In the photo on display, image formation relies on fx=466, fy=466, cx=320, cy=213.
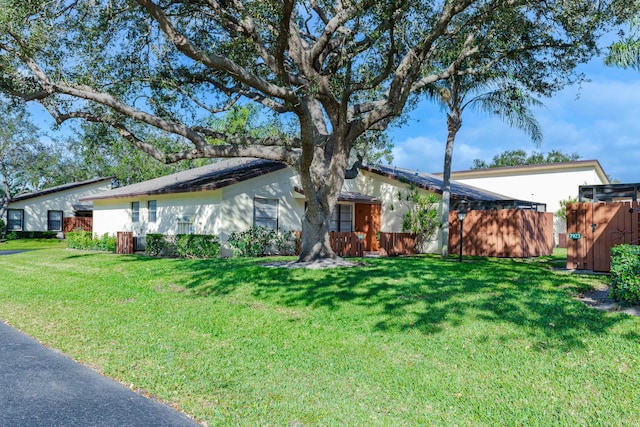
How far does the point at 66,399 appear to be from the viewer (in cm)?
451

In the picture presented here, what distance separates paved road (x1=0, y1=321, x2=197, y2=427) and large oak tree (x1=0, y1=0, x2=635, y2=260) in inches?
268

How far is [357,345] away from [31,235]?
33332 millimetres

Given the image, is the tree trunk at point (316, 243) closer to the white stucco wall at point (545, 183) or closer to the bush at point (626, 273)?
the bush at point (626, 273)

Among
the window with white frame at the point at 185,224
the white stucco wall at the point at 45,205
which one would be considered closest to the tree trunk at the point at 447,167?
the window with white frame at the point at 185,224

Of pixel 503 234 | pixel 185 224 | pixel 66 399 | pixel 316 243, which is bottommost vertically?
pixel 66 399

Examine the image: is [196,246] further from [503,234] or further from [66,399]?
[66,399]

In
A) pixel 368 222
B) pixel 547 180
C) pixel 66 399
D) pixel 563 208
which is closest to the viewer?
pixel 66 399

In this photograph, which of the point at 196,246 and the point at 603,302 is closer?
the point at 603,302

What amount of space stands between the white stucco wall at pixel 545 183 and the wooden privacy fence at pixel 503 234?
10940 millimetres

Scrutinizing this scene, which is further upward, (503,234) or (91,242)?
(503,234)

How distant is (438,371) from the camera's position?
5.16 metres

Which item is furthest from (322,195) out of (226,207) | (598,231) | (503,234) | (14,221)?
(14,221)

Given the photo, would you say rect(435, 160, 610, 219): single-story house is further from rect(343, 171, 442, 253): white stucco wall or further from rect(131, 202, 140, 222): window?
rect(131, 202, 140, 222): window

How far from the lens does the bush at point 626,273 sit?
7.13 m
